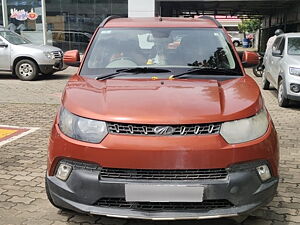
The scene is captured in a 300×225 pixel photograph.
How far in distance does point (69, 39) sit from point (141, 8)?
4.76m

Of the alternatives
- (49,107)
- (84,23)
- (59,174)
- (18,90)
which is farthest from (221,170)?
(84,23)

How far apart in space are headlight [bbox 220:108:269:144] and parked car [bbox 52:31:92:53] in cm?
1970

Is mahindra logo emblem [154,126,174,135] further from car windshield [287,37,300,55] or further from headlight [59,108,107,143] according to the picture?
car windshield [287,37,300,55]

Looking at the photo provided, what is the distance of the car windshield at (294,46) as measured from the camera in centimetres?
970

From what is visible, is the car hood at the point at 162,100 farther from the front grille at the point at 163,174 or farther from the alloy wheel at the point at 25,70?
the alloy wheel at the point at 25,70

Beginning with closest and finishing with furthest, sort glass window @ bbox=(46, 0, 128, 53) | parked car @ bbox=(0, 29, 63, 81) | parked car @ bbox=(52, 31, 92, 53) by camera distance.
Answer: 1. parked car @ bbox=(0, 29, 63, 81)
2. glass window @ bbox=(46, 0, 128, 53)
3. parked car @ bbox=(52, 31, 92, 53)

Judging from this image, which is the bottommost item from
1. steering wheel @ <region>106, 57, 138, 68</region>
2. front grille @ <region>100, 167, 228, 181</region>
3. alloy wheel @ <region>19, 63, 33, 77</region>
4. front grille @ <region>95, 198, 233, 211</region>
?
alloy wheel @ <region>19, 63, 33, 77</region>

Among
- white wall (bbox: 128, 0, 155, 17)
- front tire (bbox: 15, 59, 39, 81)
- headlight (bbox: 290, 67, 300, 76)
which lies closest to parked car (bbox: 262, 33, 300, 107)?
headlight (bbox: 290, 67, 300, 76)

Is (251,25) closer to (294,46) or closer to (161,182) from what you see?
(294,46)

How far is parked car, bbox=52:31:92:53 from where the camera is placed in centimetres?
2211

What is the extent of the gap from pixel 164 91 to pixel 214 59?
3.76ft

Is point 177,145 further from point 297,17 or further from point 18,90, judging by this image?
point 297,17

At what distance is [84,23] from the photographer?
72.0 feet

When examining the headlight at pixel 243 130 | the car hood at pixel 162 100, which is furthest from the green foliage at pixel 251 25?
the headlight at pixel 243 130
